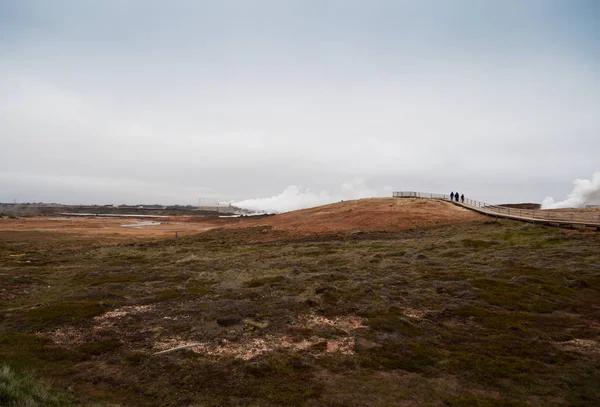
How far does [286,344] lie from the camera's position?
33.9 ft

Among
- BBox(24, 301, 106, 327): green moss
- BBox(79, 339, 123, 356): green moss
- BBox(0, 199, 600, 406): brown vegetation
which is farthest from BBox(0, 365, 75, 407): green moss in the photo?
BBox(24, 301, 106, 327): green moss

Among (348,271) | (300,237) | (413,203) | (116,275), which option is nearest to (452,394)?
(348,271)

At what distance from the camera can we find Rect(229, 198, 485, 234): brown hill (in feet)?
141

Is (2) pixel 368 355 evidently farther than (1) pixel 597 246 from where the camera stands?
No

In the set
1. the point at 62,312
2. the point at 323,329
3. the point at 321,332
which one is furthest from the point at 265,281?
the point at 62,312

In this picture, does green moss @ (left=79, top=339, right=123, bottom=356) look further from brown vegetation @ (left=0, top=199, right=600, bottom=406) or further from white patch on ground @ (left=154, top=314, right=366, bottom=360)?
white patch on ground @ (left=154, top=314, right=366, bottom=360)

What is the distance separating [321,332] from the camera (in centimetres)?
1122

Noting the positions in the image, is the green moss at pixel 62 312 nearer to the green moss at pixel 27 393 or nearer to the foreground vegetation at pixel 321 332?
the foreground vegetation at pixel 321 332

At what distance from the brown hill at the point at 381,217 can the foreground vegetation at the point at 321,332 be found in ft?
66.3

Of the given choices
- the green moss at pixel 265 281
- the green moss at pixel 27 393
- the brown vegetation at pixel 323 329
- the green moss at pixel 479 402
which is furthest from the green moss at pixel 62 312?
the green moss at pixel 479 402

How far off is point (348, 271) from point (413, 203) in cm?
4092

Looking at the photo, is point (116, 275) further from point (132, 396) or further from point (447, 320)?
point (447, 320)

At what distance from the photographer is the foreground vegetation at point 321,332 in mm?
7742

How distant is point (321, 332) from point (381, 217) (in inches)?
1496
